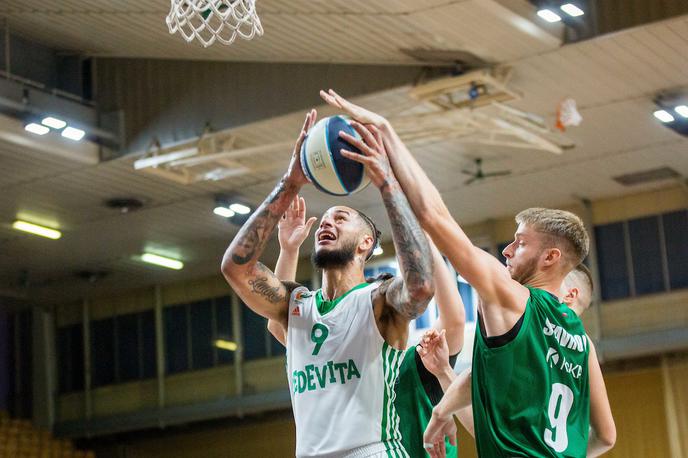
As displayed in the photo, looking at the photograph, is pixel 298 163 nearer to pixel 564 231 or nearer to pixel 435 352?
pixel 435 352

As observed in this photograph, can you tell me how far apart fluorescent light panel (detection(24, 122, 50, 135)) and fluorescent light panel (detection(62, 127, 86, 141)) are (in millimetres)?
275

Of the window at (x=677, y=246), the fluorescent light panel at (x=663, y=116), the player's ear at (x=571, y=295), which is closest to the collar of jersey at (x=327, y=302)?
the player's ear at (x=571, y=295)

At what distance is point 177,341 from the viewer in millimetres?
25453

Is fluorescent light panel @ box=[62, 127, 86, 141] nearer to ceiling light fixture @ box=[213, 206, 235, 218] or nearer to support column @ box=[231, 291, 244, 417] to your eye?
ceiling light fixture @ box=[213, 206, 235, 218]

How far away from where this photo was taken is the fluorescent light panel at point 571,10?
1345 cm

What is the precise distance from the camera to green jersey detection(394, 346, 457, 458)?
19.7ft

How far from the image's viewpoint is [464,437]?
71.6ft

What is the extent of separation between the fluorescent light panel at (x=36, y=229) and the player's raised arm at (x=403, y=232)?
1662 centimetres

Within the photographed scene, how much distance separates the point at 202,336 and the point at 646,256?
9.77 meters

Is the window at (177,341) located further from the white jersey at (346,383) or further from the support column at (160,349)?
the white jersey at (346,383)

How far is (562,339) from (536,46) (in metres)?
10.1

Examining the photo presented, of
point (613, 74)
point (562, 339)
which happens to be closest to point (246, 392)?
point (613, 74)

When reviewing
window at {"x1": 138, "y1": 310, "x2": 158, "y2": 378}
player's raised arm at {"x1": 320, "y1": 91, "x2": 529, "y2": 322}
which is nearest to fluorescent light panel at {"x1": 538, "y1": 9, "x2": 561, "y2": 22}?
player's raised arm at {"x1": 320, "y1": 91, "x2": 529, "y2": 322}

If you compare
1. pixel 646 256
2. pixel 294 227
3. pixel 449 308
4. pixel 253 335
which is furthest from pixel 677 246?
pixel 449 308
